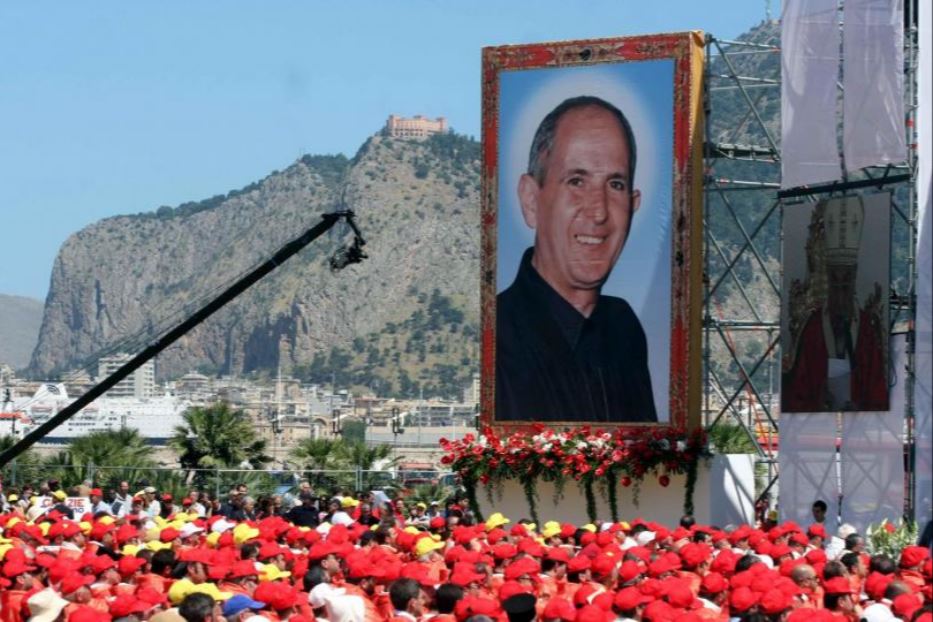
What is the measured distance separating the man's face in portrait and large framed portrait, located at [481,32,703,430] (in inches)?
0.7

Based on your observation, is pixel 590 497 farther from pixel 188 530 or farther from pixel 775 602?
pixel 775 602

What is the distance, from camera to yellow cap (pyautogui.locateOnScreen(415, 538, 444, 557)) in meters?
21.5

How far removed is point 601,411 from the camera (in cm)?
3469

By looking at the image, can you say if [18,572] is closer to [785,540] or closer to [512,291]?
[785,540]

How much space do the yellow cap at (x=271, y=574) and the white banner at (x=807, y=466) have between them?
1409 centimetres

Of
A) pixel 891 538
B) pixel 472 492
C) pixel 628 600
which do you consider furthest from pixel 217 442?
pixel 628 600

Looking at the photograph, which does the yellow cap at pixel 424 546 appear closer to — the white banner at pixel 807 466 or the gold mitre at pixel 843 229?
the white banner at pixel 807 466

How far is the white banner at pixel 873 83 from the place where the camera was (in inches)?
1177

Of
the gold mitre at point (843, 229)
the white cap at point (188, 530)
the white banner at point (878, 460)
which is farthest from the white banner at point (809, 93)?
the white cap at point (188, 530)

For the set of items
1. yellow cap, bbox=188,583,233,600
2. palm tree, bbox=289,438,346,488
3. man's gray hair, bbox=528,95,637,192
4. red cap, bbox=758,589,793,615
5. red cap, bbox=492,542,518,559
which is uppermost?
man's gray hair, bbox=528,95,637,192

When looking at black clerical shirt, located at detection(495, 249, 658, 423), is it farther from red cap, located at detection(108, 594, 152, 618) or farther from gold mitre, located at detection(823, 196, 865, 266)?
red cap, located at detection(108, 594, 152, 618)

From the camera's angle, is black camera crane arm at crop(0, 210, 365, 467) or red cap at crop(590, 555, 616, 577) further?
black camera crane arm at crop(0, 210, 365, 467)

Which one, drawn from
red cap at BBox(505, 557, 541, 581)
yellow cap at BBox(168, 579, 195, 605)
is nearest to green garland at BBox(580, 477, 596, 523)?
red cap at BBox(505, 557, 541, 581)

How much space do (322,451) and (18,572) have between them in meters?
30.0
